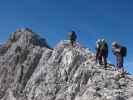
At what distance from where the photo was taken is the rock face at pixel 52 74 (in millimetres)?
30000

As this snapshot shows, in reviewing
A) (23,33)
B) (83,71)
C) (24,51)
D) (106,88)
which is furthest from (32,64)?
(106,88)

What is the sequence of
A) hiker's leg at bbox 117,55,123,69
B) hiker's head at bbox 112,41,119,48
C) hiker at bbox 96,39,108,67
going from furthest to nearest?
1. hiker at bbox 96,39,108,67
2. hiker's head at bbox 112,41,119,48
3. hiker's leg at bbox 117,55,123,69

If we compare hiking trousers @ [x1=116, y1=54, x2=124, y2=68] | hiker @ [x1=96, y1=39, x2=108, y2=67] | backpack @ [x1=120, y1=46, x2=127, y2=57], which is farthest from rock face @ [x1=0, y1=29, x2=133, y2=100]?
backpack @ [x1=120, y1=46, x2=127, y2=57]

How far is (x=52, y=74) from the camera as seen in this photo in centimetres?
4231

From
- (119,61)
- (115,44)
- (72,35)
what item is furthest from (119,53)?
(72,35)

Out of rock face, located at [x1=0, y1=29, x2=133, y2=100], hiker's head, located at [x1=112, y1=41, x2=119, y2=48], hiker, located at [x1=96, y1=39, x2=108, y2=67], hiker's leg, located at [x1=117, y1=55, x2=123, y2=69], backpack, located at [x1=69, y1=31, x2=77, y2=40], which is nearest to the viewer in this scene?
rock face, located at [x1=0, y1=29, x2=133, y2=100]

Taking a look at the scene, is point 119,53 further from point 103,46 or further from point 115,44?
point 103,46

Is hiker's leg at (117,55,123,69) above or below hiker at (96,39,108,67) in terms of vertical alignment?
below

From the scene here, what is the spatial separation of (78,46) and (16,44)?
15.7 m

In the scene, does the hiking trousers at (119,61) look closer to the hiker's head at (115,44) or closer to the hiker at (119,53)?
the hiker at (119,53)

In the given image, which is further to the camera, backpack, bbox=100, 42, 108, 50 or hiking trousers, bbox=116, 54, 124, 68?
backpack, bbox=100, 42, 108, 50

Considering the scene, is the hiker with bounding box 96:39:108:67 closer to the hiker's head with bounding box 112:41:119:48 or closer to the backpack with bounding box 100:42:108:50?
the backpack with bounding box 100:42:108:50

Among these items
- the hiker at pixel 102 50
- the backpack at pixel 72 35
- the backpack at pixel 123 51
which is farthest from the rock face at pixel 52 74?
the backpack at pixel 123 51

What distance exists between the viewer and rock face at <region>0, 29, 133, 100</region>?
3000 centimetres
